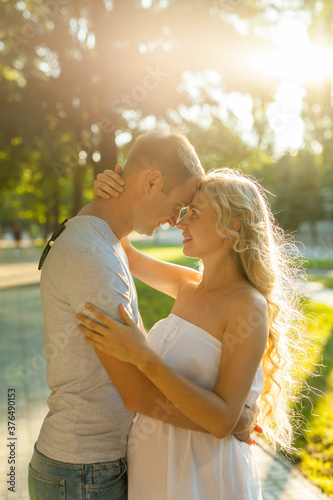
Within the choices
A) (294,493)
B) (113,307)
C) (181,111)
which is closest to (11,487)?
(294,493)

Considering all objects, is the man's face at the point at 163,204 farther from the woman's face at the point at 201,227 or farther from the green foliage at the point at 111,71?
the green foliage at the point at 111,71

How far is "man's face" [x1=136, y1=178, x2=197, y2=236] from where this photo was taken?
232 centimetres

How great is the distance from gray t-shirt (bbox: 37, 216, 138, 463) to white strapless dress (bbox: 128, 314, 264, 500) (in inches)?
7.6

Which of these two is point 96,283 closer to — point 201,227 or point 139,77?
point 201,227

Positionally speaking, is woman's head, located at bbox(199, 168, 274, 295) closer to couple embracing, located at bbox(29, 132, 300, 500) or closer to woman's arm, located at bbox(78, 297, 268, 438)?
couple embracing, located at bbox(29, 132, 300, 500)

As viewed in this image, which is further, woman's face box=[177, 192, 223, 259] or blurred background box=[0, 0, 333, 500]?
blurred background box=[0, 0, 333, 500]

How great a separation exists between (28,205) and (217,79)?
37.0 meters

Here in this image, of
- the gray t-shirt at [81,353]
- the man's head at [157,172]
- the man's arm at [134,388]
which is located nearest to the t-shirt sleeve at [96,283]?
the gray t-shirt at [81,353]

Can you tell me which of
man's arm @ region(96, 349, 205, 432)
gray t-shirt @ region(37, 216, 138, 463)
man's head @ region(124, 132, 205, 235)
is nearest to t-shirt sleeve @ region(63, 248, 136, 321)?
gray t-shirt @ region(37, 216, 138, 463)

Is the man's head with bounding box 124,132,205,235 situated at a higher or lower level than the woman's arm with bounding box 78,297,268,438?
higher

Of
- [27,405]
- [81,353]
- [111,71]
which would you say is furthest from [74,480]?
[111,71]

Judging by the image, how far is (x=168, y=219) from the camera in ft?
8.13

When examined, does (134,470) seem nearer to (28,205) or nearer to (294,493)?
(294,493)

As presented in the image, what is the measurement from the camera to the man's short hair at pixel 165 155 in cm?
226
